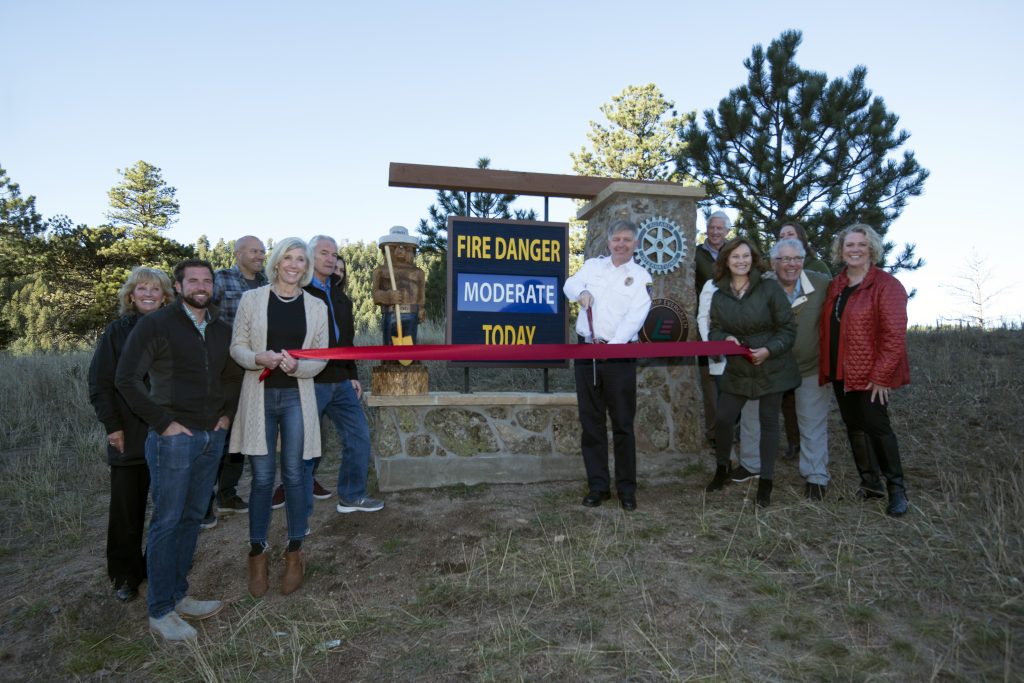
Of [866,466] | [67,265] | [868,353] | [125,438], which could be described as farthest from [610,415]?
[67,265]

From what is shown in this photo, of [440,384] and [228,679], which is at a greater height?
[440,384]

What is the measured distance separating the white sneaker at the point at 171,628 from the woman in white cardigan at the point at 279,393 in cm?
41

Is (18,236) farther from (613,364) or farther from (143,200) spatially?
(613,364)

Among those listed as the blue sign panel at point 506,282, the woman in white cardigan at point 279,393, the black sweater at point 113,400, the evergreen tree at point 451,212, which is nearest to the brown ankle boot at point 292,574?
the woman in white cardigan at point 279,393

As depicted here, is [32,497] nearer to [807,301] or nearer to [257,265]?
[257,265]

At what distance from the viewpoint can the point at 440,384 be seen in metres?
9.63

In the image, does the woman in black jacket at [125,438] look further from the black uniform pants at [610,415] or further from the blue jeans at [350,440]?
the black uniform pants at [610,415]

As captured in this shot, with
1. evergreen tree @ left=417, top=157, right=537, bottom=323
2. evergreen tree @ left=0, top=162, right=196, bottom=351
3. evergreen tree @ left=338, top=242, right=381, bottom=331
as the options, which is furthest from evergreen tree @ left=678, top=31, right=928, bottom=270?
evergreen tree @ left=338, top=242, right=381, bottom=331

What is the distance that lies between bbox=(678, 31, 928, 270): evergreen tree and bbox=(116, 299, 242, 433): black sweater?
11.4 m

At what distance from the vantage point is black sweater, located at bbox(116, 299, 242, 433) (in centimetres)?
284

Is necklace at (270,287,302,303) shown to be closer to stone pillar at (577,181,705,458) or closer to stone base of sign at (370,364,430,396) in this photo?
stone base of sign at (370,364,430,396)

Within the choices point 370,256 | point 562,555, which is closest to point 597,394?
point 562,555

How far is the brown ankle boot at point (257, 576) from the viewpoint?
11.1 ft

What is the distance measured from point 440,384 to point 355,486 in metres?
Result: 5.10
